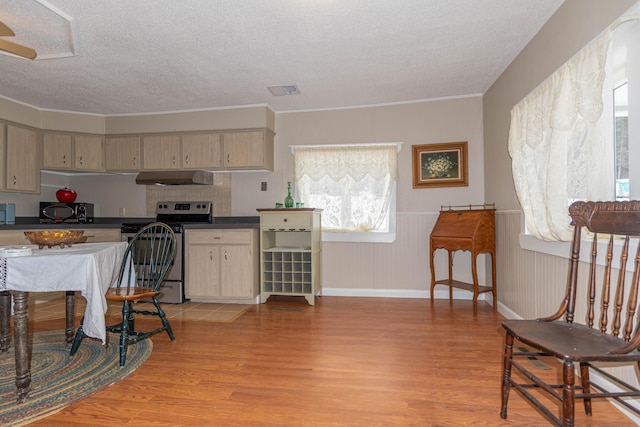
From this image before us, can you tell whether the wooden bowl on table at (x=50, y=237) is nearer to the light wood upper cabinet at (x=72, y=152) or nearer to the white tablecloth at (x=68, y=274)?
the white tablecloth at (x=68, y=274)

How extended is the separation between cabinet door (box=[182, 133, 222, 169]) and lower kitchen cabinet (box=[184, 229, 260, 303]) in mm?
906

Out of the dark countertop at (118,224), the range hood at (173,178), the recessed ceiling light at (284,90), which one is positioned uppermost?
the recessed ceiling light at (284,90)

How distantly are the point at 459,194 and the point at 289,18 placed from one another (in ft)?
9.00

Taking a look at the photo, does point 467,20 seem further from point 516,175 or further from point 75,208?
point 75,208

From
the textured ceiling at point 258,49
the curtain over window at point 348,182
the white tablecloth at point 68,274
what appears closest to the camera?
the white tablecloth at point 68,274

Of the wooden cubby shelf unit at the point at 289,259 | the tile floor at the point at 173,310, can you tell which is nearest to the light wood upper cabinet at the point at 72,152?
the tile floor at the point at 173,310

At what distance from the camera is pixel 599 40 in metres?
1.94

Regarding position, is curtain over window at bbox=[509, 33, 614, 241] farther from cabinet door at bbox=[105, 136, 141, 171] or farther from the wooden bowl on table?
cabinet door at bbox=[105, 136, 141, 171]

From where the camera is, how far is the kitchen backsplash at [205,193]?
187 inches

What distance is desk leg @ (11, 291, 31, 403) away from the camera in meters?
1.90

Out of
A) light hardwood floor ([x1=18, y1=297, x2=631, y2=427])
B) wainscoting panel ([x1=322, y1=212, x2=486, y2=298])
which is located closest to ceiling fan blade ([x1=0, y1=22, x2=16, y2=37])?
light hardwood floor ([x1=18, y1=297, x2=631, y2=427])

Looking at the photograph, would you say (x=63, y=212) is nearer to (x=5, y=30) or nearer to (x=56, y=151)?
(x=56, y=151)

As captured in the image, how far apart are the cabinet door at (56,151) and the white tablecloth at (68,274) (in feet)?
9.52

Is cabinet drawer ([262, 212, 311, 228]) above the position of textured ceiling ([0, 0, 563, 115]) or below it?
below
